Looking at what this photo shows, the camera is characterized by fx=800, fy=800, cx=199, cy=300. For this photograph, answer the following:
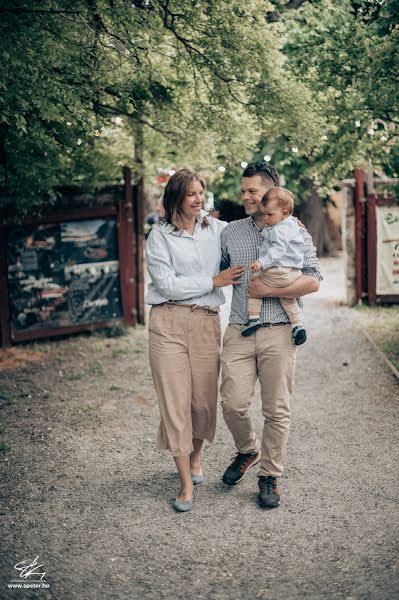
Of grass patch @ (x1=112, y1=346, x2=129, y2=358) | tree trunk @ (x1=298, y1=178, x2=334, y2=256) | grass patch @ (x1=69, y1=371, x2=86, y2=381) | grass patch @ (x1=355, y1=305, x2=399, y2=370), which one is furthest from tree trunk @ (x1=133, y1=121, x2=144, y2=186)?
tree trunk @ (x1=298, y1=178, x2=334, y2=256)

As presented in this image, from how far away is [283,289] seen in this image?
4.96 m

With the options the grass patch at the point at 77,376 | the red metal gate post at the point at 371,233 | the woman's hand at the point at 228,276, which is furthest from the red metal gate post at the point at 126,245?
the woman's hand at the point at 228,276

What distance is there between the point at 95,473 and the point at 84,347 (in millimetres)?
4983

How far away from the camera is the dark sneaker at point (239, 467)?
215 inches

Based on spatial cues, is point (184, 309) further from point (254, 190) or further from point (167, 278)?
point (254, 190)

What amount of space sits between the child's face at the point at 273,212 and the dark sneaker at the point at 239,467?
163 centimetres

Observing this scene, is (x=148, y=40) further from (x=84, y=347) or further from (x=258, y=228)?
(x=84, y=347)

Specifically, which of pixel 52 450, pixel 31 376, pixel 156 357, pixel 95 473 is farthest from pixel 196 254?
pixel 31 376

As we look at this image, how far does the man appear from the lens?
5.02 meters

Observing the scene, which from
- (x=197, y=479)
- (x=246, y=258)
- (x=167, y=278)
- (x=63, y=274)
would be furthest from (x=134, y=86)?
(x=197, y=479)

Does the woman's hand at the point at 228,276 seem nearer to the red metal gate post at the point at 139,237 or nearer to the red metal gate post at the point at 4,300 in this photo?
the red metal gate post at the point at 4,300

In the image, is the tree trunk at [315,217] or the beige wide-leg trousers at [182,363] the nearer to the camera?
the beige wide-leg trousers at [182,363]

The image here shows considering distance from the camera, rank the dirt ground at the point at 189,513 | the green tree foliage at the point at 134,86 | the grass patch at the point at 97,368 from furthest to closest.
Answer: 1. the grass patch at the point at 97,368
2. the green tree foliage at the point at 134,86
3. the dirt ground at the point at 189,513

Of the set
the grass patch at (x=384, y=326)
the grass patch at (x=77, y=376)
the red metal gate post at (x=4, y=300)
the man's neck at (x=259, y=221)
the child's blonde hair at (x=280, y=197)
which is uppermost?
the child's blonde hair at (x=280, y=197)
